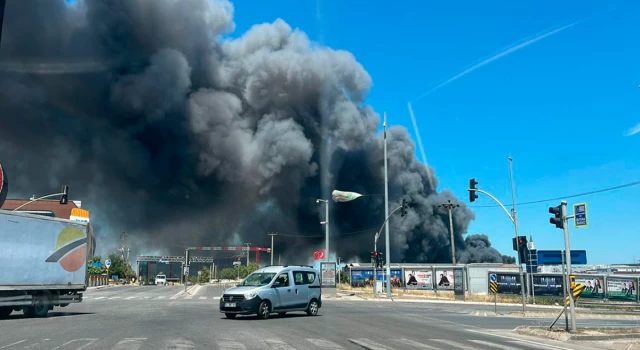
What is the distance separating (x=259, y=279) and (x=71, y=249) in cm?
665

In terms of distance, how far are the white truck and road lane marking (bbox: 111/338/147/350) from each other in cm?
746

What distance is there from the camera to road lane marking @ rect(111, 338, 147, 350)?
8.95 meters

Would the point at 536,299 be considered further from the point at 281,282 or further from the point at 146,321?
the point at 146,321

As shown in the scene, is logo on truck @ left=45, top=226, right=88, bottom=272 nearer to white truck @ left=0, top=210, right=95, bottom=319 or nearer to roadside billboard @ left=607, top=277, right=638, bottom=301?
white truck @ left=0, top=210, right=95, bottom=319

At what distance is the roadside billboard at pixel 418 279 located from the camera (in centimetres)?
4534

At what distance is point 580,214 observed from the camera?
14047mm

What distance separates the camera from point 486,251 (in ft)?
295

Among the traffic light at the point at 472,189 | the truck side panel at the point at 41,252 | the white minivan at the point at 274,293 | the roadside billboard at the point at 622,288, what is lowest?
the roadside billboard at the point at 622,288

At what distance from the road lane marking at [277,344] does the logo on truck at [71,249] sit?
1005 cm

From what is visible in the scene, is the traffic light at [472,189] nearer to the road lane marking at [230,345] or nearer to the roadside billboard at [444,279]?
the road lane marking at [230,345]

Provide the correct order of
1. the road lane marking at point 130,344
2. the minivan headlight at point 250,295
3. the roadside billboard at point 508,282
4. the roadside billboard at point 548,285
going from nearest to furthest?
the road lane marking at point 130,344 → the minivan headlight at point 250,295 → the roadside billboard at point 548,285 → the roadside billboard at point 508,282

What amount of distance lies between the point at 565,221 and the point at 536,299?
22839 millimetres

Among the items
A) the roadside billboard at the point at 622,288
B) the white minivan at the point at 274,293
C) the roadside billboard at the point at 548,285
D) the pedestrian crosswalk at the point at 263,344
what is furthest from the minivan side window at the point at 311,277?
the roadside billboard at the point at 622,288

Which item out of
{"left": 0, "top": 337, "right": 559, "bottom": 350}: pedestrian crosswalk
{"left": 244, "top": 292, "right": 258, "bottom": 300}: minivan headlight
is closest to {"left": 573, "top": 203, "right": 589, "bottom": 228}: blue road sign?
{"left": 0, "top": 337, "right": 559, "bottom": 350}: pedestrian crosswalk
